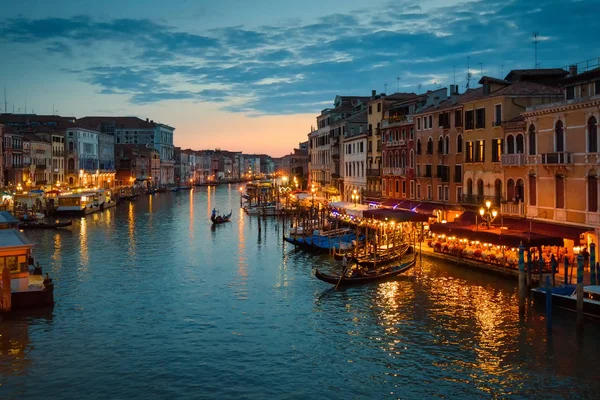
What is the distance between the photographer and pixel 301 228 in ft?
149

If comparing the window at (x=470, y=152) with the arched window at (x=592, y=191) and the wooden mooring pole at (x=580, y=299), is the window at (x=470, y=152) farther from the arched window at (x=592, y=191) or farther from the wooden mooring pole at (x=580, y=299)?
the wooden mooring pole at (x=580, y=299)

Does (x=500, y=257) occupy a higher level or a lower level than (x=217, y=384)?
higher

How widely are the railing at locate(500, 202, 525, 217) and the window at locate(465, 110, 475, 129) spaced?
570 cm

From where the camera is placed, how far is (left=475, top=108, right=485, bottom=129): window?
33831mm

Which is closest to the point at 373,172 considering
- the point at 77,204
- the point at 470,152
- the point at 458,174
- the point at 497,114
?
the point at 458,174

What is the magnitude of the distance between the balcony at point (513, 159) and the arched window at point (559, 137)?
2.56 meters

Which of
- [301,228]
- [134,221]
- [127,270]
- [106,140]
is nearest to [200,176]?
[106,140]

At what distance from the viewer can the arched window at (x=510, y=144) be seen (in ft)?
102

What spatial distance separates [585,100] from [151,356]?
735 inches

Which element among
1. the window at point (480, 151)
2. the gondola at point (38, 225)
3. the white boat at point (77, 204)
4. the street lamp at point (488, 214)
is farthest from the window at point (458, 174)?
the white boat at point (77, 204)

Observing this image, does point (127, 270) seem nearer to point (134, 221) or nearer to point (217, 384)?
point (217, 384)

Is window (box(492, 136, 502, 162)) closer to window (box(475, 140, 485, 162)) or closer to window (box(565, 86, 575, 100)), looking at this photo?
window (box(475, 140, 485, 162))

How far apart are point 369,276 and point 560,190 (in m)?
8.75

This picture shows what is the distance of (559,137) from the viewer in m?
27.0
